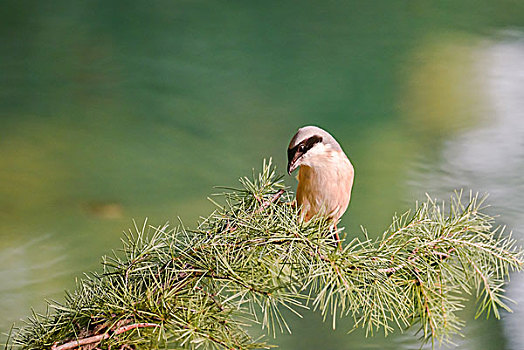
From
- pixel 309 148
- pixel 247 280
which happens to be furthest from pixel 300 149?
pixel 247 280

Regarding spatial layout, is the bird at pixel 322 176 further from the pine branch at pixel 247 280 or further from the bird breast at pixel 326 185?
the pine branch at pixel 247 280

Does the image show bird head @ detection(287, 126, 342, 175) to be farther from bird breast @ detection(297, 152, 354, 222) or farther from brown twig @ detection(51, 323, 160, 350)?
brown twig @ detection(51, 323, 160, 350)

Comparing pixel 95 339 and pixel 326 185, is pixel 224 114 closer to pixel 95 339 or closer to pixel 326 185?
pixel 326 185

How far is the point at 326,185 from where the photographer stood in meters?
0.58

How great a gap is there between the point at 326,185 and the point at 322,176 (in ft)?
0.04

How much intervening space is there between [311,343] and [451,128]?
1.66 ft

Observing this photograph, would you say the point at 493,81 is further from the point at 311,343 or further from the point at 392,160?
the point at 311,343

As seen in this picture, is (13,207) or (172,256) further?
(13,207)

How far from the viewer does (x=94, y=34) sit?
1.10 meters

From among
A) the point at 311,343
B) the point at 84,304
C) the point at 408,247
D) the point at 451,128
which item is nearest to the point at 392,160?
the point at 451,128

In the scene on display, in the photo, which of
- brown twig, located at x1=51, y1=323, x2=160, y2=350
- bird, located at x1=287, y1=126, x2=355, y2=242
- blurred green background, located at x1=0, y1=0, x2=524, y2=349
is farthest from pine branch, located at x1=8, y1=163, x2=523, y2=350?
blurred green background, located at x1=0, y1=0, x2=524, y2=349

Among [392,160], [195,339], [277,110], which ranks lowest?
[195,339]

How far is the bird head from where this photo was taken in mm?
551

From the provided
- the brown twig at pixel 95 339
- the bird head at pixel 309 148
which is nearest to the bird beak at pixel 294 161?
the bird head at pixel 309 148
